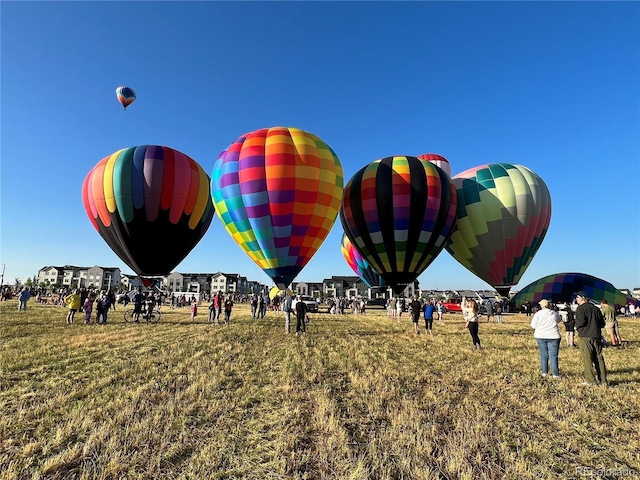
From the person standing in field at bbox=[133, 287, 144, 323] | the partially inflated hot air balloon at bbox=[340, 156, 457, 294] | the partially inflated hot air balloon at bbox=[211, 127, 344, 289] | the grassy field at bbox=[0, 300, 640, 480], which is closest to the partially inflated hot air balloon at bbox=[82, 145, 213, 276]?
the person standing in field at bbox=[133, 287, 144, 323]

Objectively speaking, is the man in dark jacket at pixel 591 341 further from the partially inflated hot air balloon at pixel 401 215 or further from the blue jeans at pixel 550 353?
the partially inflated hot air balloon at pixel 401 215

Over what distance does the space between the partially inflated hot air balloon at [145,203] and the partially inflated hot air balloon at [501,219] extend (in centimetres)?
1611

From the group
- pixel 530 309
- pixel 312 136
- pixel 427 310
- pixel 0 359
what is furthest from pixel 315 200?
pixel 530 309

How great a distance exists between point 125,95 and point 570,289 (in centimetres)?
3928

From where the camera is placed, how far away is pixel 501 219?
64.1 feet

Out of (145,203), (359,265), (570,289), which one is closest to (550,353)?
(145,203)

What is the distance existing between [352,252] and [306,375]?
22.7 m

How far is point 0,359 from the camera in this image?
25.8ft

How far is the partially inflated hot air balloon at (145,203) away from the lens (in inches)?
691

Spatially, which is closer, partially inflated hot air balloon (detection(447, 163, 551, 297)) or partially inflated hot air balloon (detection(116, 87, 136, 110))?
partially inflated hot air balloon (detection(447, 163, 551, 297))

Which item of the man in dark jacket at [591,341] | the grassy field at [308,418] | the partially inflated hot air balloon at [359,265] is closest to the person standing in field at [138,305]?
the grassy field at [308,418]

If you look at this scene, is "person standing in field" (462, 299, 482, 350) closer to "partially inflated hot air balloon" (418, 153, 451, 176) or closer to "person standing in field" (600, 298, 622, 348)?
"person standing in field" (600, 298, 622, 348)

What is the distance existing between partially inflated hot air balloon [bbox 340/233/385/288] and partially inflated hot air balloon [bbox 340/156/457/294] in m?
7.91

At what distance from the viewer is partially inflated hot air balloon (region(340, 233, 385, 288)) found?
27438mm
